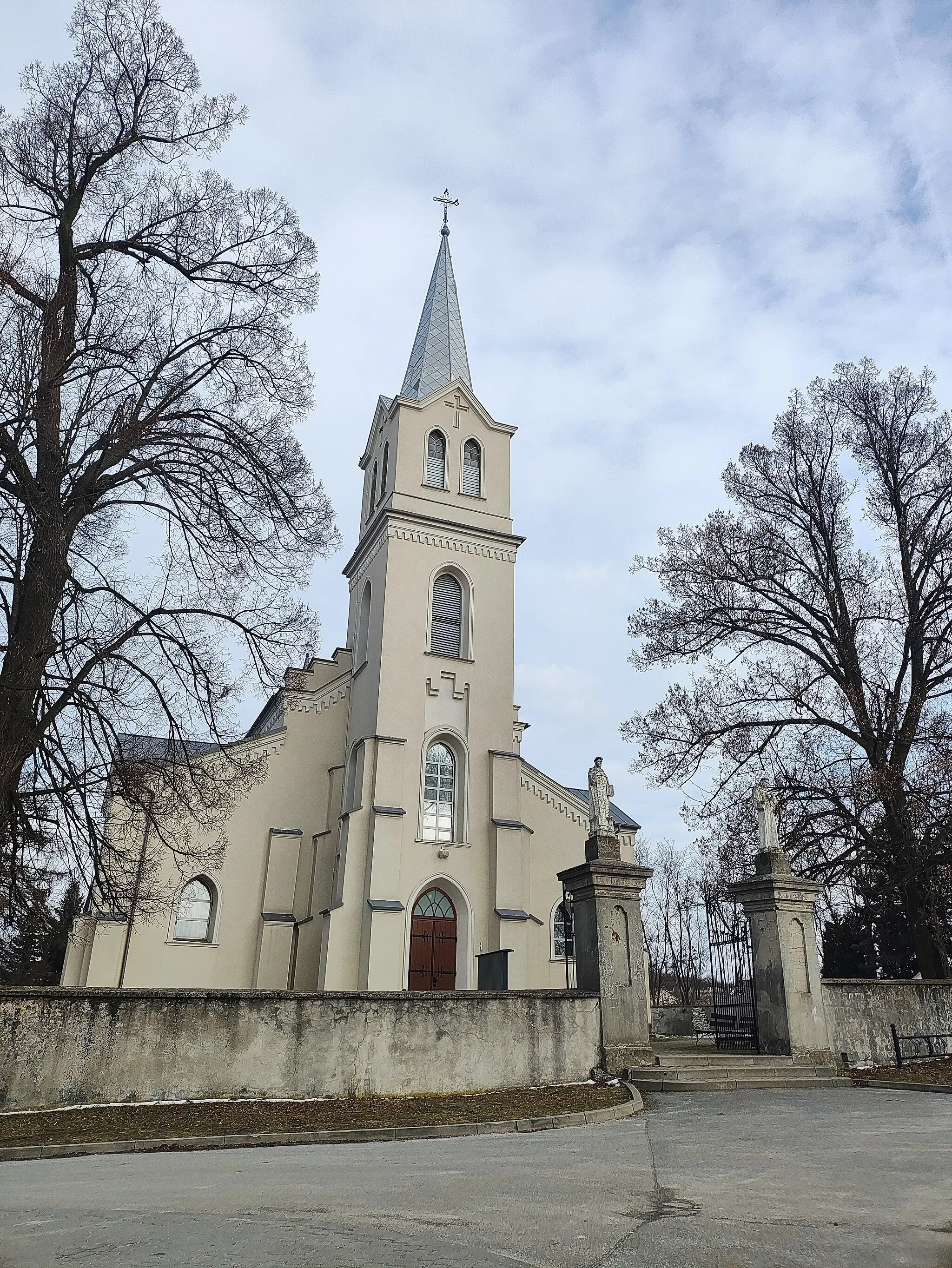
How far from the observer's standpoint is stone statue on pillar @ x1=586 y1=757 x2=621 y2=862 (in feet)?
46.2

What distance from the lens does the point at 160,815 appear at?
13.2 m

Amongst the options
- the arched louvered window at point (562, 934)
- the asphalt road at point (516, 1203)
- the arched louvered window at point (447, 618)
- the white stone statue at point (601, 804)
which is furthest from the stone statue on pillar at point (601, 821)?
the arched louvered window at point (447, 618)

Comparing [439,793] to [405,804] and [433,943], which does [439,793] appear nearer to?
[405,804]

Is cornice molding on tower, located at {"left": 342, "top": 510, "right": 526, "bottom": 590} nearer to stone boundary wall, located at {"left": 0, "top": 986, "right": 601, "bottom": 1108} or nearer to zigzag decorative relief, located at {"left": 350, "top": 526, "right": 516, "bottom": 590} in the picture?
zigzag decorative relief, located at {"left": 350, "top": 526, "right": 516, "bottom": 590}

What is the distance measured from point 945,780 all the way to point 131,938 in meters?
17.8

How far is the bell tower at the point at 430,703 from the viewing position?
72.3 ft

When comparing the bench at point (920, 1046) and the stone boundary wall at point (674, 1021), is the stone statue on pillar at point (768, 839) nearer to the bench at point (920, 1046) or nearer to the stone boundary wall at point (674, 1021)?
the bench at point (920, 1046)

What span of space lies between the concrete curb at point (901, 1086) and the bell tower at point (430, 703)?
9711 millimetres

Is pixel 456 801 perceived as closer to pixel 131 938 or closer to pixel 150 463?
pixel 131 938

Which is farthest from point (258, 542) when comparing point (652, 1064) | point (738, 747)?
point (738, 747)

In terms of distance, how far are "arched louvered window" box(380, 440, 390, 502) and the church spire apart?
176 centimetres

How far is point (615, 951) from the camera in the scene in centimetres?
1345

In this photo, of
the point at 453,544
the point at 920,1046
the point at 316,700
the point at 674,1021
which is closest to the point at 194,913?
the point at 316,700

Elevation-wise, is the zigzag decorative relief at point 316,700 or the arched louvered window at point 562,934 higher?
the zigzag decorative relief at point 316,700
